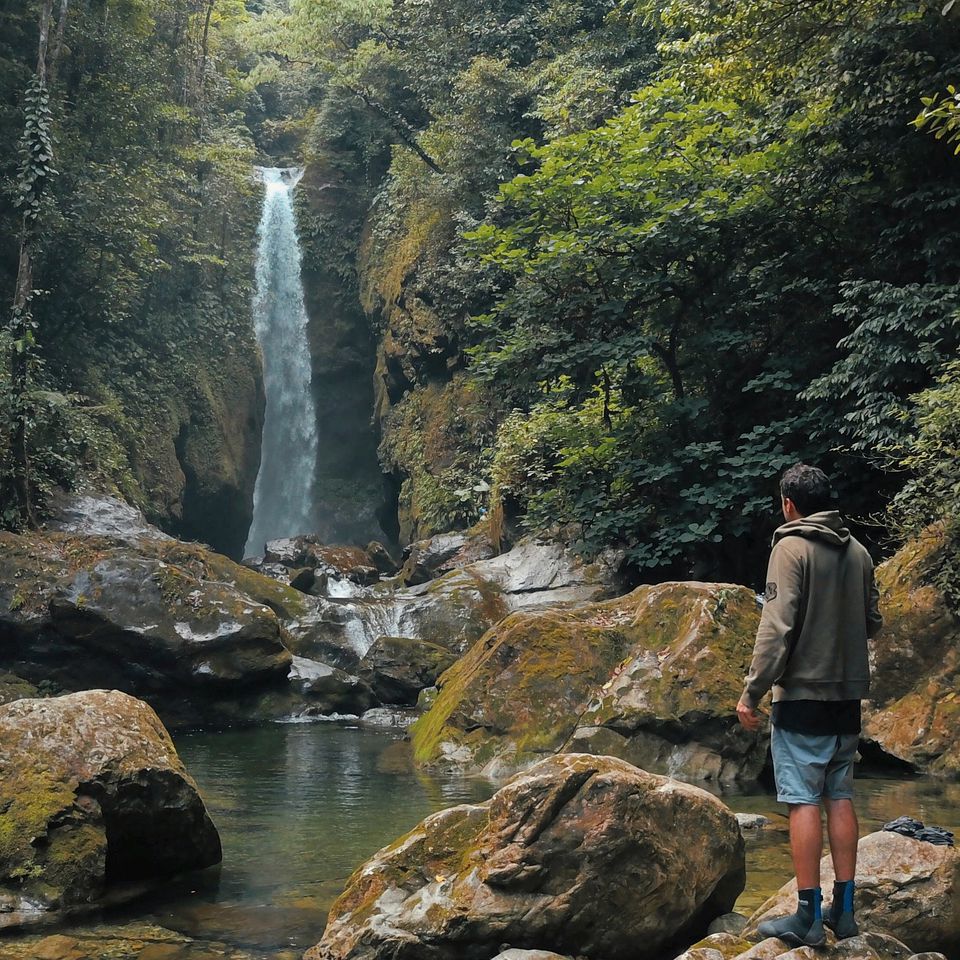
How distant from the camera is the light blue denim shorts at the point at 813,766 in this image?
3676 mm

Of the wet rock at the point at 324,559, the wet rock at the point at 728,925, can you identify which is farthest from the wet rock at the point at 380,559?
the wet rock at the point at 728,925

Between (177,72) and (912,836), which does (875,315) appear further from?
(177,72)

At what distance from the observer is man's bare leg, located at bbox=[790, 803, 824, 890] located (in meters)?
3.55

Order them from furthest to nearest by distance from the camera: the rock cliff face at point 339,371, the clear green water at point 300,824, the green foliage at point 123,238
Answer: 1. the rock cliff face at point 339,371
2. the green foliage at point 123,238
3. the clear green water at point 300,824

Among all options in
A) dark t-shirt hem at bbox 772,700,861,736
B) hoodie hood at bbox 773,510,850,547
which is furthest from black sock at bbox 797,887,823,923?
hoodie hood at bbox 773,510,850,547

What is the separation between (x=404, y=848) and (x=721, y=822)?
1.49 m

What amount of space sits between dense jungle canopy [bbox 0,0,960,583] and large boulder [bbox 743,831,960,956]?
189 inches

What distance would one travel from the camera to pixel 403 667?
1335 cm

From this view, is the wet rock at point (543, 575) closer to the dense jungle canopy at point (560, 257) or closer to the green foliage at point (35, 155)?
the dense jungle canopy at point (560, 257)

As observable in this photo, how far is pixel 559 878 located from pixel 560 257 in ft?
33.2

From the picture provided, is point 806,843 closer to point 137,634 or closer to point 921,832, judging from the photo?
point 921,832

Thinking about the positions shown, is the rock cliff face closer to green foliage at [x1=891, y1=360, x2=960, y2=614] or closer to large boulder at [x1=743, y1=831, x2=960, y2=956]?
green foliage at [x1=891, y1=360, x2=960, y2=614]

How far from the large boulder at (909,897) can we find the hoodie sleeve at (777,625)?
1.02 meters

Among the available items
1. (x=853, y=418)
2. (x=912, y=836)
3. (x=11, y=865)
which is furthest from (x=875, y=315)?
(x=11, y=865)
